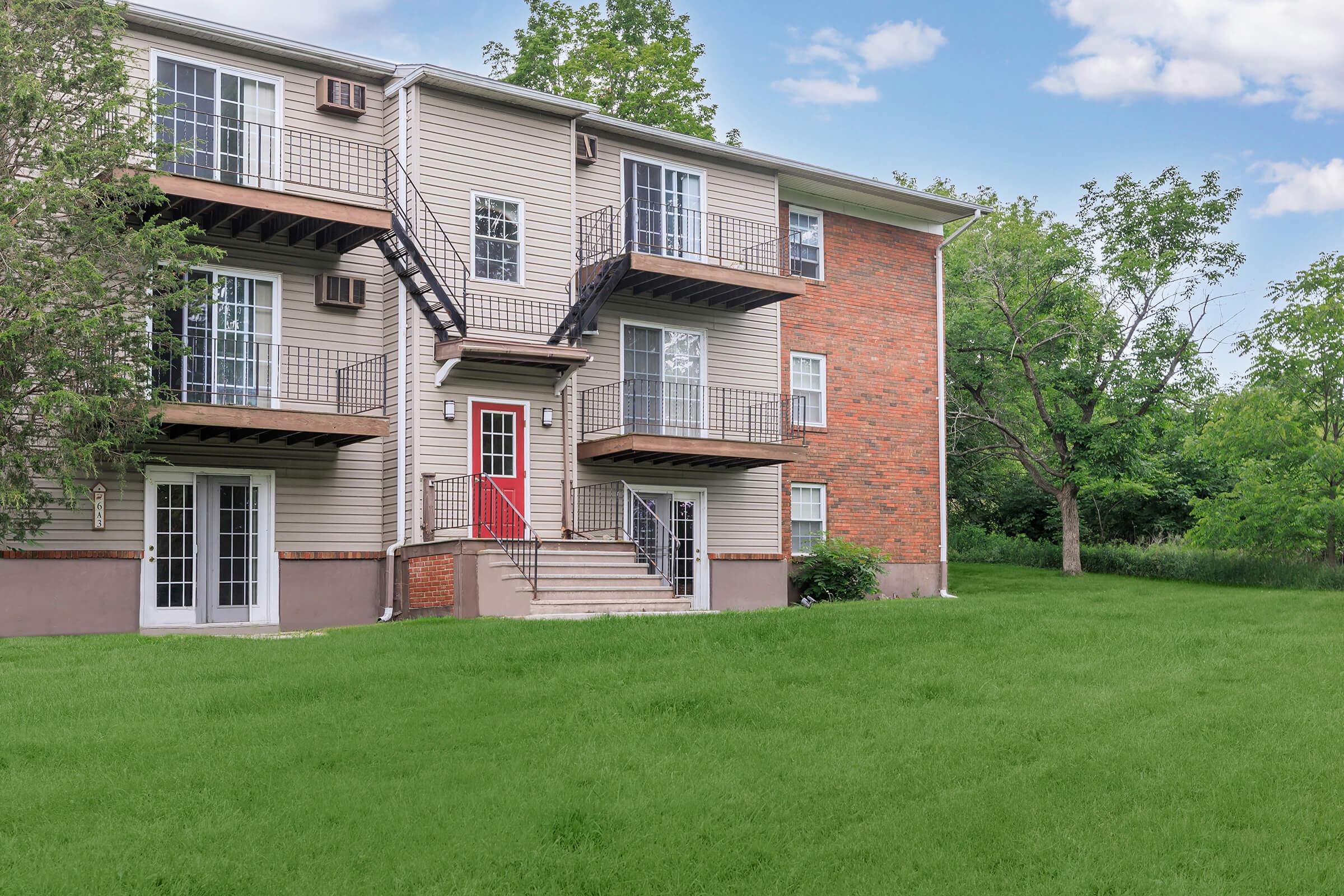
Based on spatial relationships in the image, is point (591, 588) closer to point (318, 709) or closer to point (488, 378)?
point (488, 378)

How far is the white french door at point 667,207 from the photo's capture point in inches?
830

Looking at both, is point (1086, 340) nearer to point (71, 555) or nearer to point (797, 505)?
point (797, 505)

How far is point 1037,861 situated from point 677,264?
14825 mm

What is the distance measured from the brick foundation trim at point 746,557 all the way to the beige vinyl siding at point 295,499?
6.14 metres

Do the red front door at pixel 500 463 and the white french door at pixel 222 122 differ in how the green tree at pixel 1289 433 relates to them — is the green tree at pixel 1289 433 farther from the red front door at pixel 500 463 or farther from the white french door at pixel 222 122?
the white french door at pixel 222 122

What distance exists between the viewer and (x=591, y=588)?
663 inches

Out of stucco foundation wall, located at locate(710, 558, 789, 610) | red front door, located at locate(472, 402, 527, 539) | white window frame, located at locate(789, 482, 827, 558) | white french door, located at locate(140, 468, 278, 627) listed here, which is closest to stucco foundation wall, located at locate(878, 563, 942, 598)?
white window frame, located at locate(789, 482, 827, 558)

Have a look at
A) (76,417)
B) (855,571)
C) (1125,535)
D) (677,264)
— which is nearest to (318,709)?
(76,417)

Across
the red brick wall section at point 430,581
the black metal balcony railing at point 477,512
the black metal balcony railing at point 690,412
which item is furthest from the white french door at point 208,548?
the black metal balcony railing at point 690,412

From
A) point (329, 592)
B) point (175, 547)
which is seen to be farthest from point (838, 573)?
point (175, 547)

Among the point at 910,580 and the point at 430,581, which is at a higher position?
the point at 430,581

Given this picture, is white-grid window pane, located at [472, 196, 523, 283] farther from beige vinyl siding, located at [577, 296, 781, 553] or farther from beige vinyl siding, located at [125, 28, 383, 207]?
beige vinyl siding, located at [577, 296, 781, 553]

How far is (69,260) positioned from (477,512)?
21.4 ft

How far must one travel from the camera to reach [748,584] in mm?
21891
